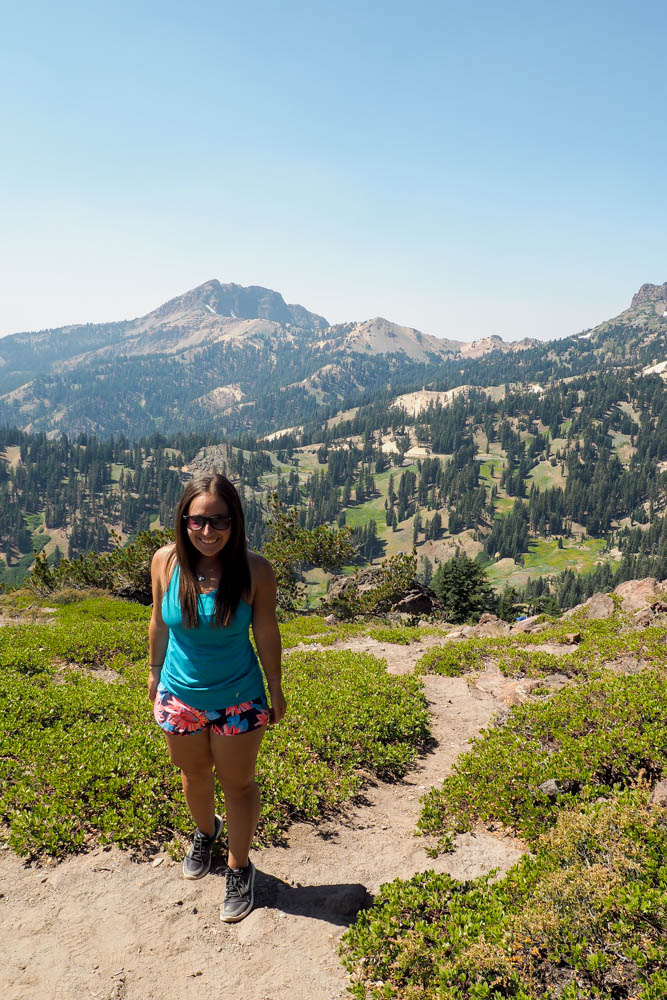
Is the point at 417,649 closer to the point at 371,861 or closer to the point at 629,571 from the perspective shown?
the point at 371,861

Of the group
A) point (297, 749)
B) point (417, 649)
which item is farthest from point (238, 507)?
point (417, 649)

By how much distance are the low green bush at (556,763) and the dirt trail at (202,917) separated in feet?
1.40

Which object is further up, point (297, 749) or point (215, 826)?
point (215, 826)

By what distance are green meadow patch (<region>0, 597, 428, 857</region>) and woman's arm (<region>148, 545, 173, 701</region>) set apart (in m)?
3.11

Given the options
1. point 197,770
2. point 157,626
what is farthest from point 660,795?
point 157,626

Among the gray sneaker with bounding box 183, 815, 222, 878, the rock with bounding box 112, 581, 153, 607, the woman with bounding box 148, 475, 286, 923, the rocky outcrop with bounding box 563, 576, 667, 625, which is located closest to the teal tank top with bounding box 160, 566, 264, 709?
the woman with bounding box 148, 475, 286, 923

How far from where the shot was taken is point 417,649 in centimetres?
2031

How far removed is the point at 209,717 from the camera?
5.34 m

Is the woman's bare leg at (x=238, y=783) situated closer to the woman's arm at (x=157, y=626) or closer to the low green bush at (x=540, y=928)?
the woman's arm at (x=157, y=626)

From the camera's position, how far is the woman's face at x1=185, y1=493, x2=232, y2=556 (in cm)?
512

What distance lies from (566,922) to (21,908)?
6.09m

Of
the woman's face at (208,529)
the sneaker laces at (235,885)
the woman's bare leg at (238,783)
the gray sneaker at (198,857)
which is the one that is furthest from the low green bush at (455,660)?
the woman's face at (208,529)

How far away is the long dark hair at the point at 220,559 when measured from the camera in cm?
510

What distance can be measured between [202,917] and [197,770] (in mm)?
1848
